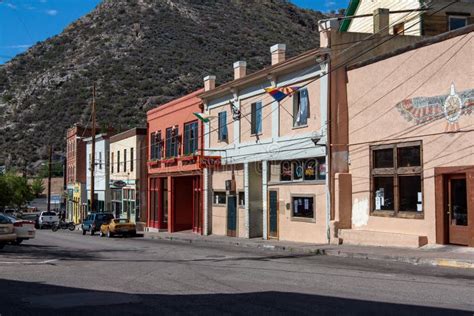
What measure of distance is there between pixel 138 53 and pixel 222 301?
83.8 metres

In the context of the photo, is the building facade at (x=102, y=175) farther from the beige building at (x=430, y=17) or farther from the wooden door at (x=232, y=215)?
the beige building at (x=430, y=17)

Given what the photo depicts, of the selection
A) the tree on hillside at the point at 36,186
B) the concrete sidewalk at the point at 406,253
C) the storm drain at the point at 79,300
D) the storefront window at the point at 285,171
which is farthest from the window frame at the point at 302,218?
the tree on hillside at the point at 36,186

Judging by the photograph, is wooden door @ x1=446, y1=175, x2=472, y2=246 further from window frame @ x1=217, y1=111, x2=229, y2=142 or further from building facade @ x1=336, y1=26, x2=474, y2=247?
window frame @ x1=217, y1=111, x2=229, y2=142

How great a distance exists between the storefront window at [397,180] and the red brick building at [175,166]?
13852mm

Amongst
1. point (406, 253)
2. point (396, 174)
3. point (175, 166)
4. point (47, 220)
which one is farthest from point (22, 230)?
point (47, 220)

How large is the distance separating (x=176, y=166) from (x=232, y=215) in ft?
27.3

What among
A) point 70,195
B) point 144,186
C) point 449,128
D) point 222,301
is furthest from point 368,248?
point 70,195

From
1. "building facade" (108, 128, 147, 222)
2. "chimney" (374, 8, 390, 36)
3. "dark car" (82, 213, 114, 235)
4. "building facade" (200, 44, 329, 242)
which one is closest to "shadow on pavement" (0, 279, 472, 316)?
"building facade" (200, 44, 329, 242)

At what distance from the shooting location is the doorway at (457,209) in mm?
18484

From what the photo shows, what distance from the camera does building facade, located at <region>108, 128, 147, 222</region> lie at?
154 ft

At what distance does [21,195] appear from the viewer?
79188 mm

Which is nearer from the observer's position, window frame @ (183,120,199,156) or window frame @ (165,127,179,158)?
window frame @ (183,120,199,156)

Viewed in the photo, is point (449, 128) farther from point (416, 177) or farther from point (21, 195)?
point (21, 195)

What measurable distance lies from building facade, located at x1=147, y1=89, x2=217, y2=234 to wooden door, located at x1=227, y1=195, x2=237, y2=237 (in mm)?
2836
